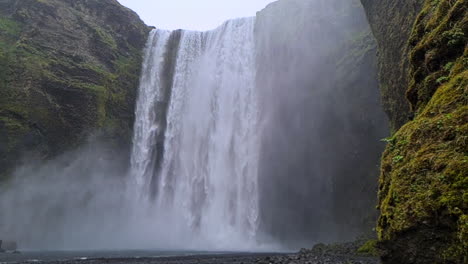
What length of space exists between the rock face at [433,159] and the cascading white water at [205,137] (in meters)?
20.1

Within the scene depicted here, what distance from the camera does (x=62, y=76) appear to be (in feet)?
94.0

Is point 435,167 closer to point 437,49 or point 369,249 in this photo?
point 437,49

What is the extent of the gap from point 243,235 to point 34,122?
1736cm

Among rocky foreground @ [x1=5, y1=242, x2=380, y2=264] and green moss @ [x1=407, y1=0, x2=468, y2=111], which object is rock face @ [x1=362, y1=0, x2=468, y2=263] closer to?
green moss @ [x1=407, y1=0, x2=468, y2=111]

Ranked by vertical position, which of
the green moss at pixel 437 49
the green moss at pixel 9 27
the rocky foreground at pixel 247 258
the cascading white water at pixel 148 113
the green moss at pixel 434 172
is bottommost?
the rocky foreground at pixel 247 258

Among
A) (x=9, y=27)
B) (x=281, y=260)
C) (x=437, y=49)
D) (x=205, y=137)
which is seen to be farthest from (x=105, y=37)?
(x=437, y=49)

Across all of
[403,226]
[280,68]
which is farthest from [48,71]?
[403,226]

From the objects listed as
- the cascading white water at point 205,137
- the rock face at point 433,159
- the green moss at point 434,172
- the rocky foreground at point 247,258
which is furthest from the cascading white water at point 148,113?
the green moss at point 434,172

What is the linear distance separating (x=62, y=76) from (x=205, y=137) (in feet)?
41.0

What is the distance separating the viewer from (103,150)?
29797mm

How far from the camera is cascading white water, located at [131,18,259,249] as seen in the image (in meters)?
27.7

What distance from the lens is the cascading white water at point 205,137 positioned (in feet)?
90.8

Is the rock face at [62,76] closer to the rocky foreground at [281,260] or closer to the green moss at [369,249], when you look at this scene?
the rocky foreground at [281,260]

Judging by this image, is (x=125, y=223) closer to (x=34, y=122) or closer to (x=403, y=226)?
(x=34, y=122)
